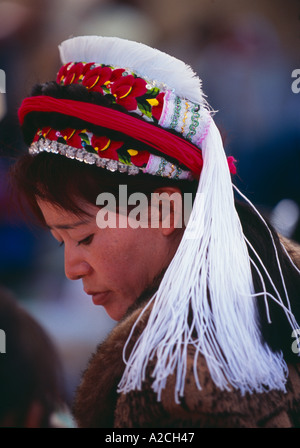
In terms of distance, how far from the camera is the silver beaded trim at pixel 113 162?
869 millimetres

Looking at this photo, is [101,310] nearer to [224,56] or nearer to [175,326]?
[175,326]

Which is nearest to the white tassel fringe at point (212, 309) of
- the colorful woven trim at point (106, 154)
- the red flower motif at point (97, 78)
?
the colorful woven trim at point (106, 154)

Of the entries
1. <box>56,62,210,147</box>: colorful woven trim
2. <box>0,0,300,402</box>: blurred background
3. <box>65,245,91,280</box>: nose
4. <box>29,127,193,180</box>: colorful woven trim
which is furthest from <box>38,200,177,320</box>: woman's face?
<box>0,0,300,402</box>: blurred background

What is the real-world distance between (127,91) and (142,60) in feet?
0.30

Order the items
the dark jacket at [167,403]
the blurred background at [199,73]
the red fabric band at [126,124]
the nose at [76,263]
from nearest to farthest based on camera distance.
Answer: the dark jacket at [167,403] < the red fabric band at [126,124] < the nose at [76,263] < the blurred background at [199,73]

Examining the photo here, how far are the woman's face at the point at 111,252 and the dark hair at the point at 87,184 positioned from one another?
4 centimetres

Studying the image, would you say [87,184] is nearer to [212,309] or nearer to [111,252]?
[111,252]

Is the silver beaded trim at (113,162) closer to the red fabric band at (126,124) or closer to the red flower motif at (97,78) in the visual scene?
the red fabric band at (126,124)

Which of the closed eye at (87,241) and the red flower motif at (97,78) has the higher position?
the red flower motif at (97,78)

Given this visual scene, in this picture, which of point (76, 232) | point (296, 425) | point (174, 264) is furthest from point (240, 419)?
point (76, 232)

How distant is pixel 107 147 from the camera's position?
86 cm

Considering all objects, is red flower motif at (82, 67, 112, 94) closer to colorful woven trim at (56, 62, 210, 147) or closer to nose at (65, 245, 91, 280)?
colorful woven trim at (56, 62, 210, 147)

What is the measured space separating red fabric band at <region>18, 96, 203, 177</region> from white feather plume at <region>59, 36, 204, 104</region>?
0.11 m

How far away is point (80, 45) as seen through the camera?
0.93m
